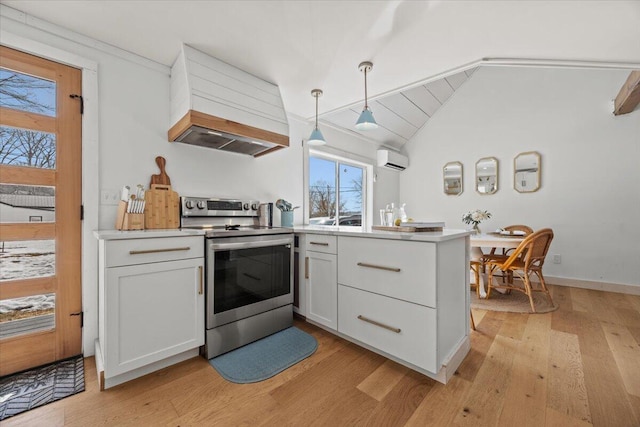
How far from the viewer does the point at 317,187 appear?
393 cm

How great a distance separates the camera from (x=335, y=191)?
4266 mm

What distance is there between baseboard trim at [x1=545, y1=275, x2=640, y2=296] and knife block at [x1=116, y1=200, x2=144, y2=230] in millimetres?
5011

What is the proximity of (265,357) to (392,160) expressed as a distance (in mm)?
3951

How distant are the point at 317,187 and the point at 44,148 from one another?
282 centimetres

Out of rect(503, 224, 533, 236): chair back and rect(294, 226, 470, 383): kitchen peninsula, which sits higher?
rect(503, 224, 533, 236): chair back

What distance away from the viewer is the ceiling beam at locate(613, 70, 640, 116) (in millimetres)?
2602

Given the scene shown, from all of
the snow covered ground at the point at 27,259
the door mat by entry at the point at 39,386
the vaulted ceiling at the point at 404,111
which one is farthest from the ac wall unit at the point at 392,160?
the door mat by entry at the point at 39,386

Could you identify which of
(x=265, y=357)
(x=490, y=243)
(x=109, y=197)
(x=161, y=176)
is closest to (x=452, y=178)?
(x=490, y=243)

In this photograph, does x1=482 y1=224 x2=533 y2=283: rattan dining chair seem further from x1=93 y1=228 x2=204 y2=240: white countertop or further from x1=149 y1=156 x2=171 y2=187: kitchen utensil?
x1=149 y1=156 x2=171 y2=187: kitchen utensil

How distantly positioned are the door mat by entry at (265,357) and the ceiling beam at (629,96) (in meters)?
3.88

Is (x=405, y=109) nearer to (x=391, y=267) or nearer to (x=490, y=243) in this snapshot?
(x=490, y=243)

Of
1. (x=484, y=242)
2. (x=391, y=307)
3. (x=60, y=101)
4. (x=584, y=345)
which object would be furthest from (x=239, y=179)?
(x=584, y=345)

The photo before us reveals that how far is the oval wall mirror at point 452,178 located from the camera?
181 inches

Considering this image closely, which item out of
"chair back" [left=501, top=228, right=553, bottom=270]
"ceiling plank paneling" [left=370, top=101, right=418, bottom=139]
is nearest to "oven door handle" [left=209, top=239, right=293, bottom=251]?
"chair back" [left=501, top=228, right=553, bottom=270]
